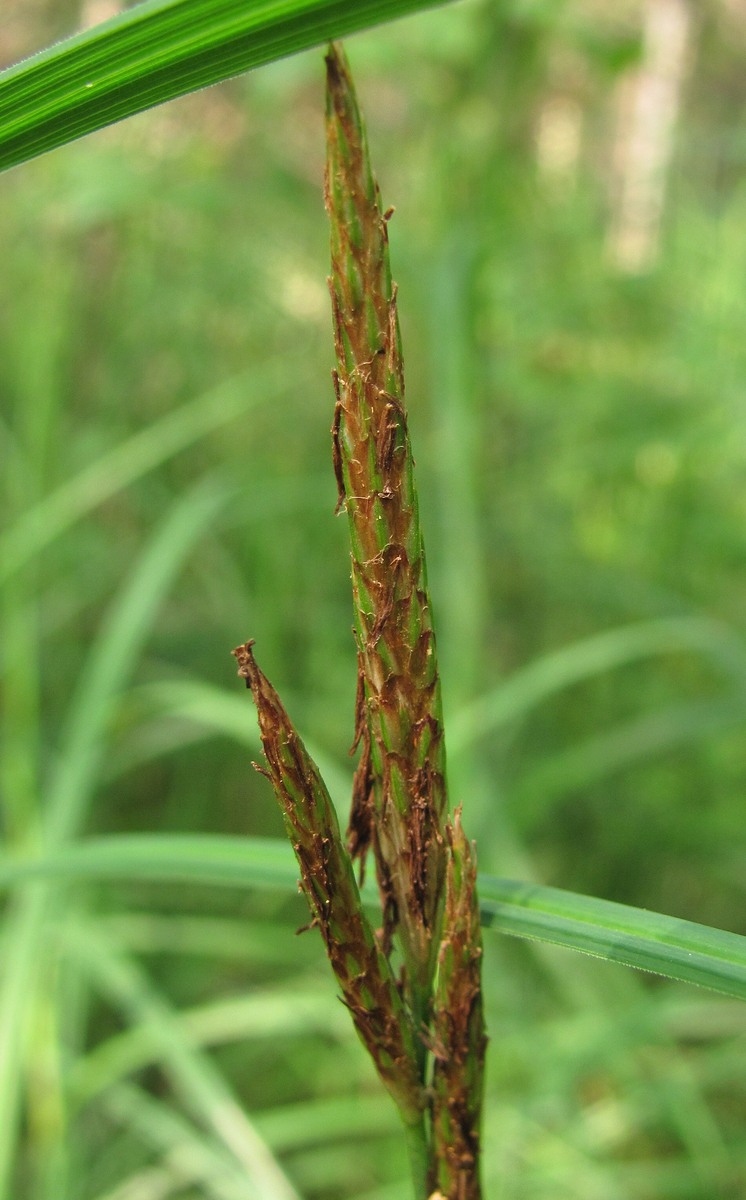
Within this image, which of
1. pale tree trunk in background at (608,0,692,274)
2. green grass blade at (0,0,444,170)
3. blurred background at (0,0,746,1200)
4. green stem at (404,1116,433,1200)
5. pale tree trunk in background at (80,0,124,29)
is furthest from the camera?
pale tree trunk in background at (80,0,124,29)

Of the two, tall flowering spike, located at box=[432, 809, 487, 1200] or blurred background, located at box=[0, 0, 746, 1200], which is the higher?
blurred background, located at box=[0, 0, 746, 1200]

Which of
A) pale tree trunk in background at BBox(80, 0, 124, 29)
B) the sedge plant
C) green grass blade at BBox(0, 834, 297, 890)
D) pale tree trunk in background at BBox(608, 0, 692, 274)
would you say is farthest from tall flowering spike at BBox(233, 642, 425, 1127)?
pale tree trunk in background at BBox(80, 0, 124, 29)

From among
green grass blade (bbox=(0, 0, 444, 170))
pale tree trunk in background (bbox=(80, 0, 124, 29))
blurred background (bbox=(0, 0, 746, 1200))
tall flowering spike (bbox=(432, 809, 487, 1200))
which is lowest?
tall flowering spike (bbox=(432, 809, 487, 1200))

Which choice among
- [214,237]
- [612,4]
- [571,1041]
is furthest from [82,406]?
[612,4]

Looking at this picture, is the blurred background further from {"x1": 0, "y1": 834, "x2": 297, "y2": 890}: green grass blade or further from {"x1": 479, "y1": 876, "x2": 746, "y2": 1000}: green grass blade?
{"x1": 479, "y1": 876, "x2": 746, "y2": 1000}: green grass blade

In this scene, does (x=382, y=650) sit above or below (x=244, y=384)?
below

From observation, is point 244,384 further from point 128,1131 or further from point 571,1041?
point 128,1131

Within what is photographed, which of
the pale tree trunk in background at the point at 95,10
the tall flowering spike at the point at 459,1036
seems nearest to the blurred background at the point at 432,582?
the pale tree trunk in background at the point at 95,10
